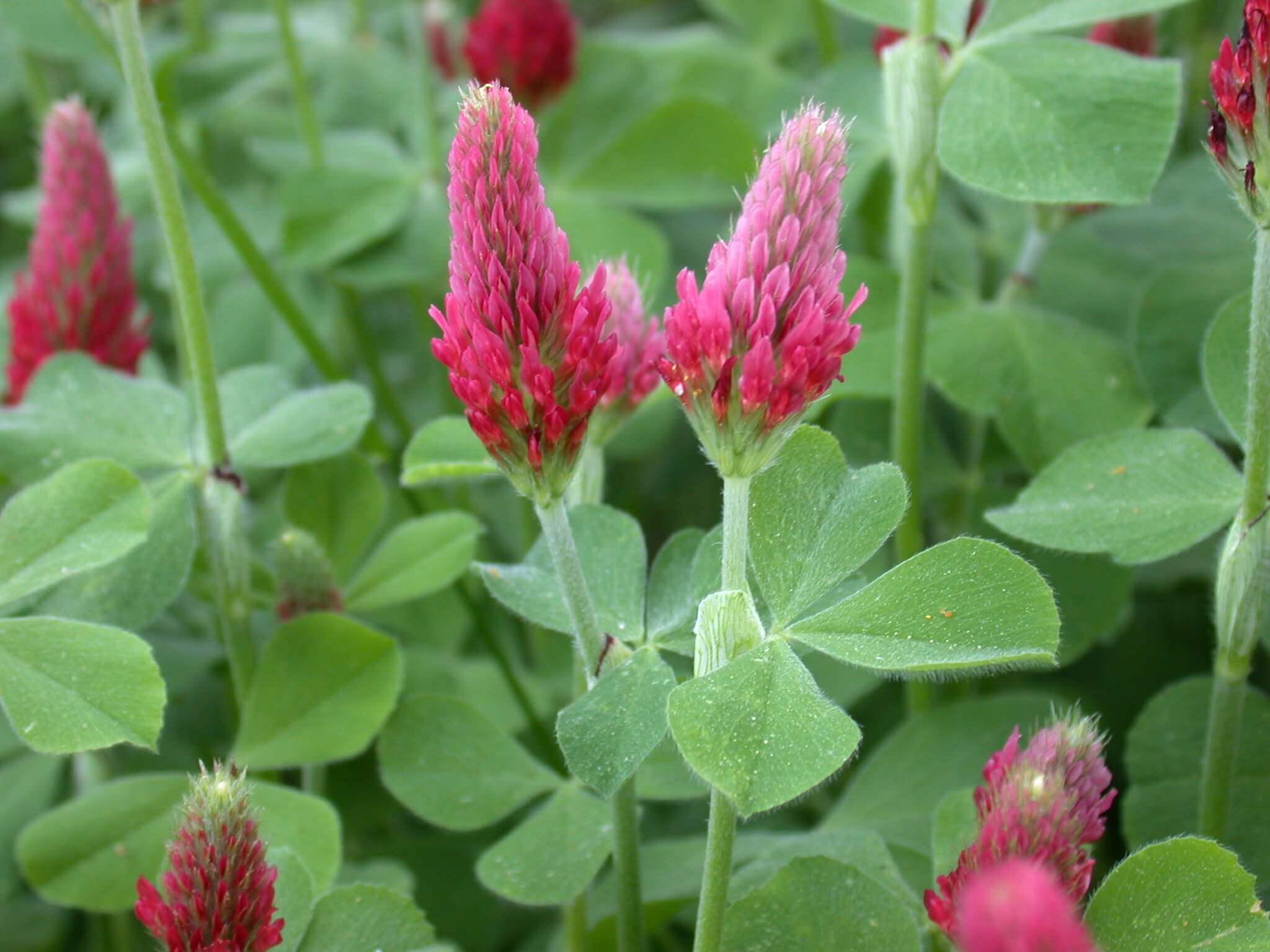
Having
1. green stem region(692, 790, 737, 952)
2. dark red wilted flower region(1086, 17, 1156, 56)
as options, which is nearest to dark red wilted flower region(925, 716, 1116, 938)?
green stem region(692, 790, 737, 952)

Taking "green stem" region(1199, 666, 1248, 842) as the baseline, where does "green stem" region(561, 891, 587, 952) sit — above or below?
below

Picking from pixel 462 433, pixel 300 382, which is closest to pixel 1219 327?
pixel 462 433

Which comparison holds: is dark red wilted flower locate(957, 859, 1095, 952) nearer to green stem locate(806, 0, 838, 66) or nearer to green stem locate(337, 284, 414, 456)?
green stem locate(337, 284, 414, 456)

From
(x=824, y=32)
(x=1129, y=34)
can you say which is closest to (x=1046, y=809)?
(x=1129, y=34)

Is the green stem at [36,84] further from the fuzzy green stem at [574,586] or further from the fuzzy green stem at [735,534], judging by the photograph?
the fuzzy green stem at [735,534]

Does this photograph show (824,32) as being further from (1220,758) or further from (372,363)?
(1220,758)

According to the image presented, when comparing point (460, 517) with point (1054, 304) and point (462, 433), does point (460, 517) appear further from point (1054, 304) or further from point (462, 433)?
point (1054, 304)

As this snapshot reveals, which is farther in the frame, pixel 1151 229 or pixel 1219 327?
pixel 1151 229
